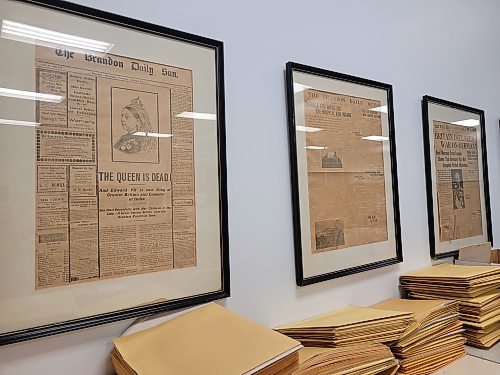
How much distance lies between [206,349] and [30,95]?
60 cm

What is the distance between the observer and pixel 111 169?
843mm

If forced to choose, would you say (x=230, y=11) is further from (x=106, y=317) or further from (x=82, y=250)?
(x=106, y=317)

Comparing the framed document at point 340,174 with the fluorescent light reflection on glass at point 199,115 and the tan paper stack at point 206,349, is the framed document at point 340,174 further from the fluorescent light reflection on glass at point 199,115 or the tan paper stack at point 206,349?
the tan paper stack at point 206,349

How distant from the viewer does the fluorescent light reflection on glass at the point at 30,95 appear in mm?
734

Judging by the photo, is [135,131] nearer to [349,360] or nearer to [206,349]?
[206,349]

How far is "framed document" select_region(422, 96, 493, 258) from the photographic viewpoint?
163 cm

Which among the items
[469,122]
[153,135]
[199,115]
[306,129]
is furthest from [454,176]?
[153,135]

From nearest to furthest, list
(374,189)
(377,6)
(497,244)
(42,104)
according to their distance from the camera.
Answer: (42,104)
(374,189)
(377,6)
(497,244)

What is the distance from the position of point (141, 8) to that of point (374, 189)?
94 centimetres

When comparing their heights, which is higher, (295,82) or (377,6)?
(377,6)

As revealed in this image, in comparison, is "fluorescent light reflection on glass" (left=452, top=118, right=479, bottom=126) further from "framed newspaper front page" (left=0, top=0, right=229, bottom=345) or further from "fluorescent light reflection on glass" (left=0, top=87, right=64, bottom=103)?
"fluorescent light reflection on glass" (left=0, top=87, right=64, bottom=103)

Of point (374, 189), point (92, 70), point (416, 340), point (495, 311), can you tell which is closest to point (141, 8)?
point (92, 70)

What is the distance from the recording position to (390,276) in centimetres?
144

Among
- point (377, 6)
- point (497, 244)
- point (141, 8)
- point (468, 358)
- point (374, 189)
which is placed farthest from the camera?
point (497, 244)
